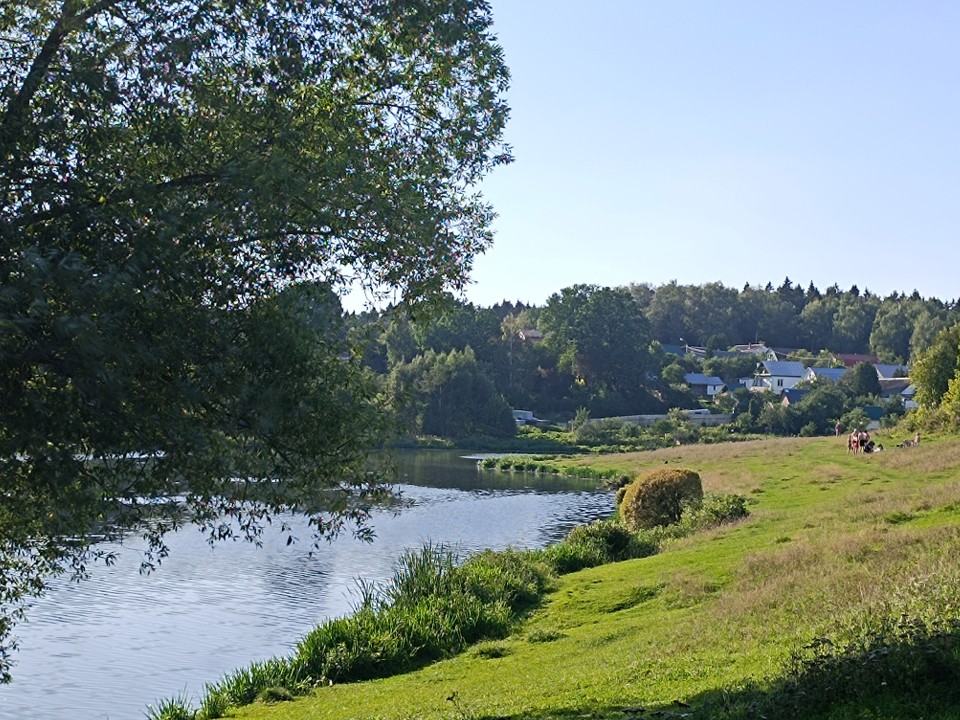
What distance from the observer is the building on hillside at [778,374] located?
185000 mm

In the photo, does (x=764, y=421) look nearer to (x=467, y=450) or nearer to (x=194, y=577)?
(x=467, y=450)

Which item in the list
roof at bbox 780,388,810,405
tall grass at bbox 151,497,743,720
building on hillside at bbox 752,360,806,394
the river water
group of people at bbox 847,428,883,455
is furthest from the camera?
building on hillside at bbox 752,360,806,394

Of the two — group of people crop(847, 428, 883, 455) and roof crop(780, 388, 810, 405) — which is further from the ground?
roof crop(780, 388, 810, 405)

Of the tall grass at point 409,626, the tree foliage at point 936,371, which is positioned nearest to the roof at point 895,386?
the tree foliage at point 936,371

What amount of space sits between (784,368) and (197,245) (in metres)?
188

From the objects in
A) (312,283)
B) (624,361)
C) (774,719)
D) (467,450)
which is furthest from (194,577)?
(624,361)

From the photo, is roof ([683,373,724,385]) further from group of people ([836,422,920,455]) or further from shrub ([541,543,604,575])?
shrub ([541,543,604,575])

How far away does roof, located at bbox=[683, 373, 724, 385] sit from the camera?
7313 inches

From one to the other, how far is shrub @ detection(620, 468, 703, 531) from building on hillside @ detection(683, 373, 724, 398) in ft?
468

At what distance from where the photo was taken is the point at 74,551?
1427cm

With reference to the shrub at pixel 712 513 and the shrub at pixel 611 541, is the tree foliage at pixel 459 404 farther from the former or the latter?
the shrub at pixel 611 541

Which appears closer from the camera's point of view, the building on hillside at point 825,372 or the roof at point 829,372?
the building on hillside at point 825,372

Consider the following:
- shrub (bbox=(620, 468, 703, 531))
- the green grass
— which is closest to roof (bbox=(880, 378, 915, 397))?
shrub (bbox=(620, 468, 703, 531))

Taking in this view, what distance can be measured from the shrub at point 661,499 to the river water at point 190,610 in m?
5.77
